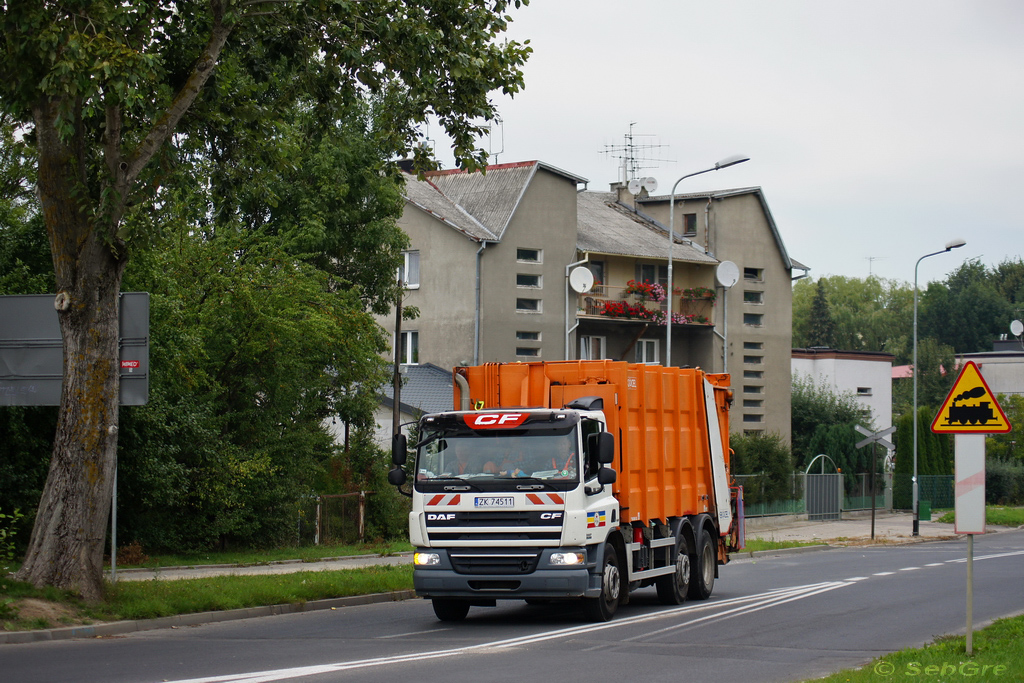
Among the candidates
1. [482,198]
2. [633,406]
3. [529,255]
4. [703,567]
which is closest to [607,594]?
[633,406]

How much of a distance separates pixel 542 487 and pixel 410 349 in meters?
33.8

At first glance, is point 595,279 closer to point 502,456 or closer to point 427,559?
point 502,456

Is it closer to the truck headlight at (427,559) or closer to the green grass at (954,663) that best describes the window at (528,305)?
the truck headlight at (427,559)

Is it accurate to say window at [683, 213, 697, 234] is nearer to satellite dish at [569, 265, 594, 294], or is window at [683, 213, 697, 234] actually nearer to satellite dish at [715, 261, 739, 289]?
satellite dish at [715, 261, 739, 289]

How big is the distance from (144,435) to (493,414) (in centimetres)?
884

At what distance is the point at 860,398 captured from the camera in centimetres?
7062

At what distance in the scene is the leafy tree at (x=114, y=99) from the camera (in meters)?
13.3

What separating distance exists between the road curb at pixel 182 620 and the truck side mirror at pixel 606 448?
530 cm

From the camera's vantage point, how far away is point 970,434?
11.5 metres

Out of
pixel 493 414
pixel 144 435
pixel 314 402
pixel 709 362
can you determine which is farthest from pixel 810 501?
pixel 493 414

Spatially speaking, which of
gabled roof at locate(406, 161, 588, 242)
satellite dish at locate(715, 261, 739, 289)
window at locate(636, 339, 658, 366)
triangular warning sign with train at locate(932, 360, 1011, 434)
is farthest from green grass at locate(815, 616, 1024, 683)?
window at locate(636, 339, 658, 366)

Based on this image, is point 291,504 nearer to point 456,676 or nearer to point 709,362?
point 456,676

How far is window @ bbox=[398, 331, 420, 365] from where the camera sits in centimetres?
4728

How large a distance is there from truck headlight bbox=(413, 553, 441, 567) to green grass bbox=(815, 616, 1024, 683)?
17.2 feet
